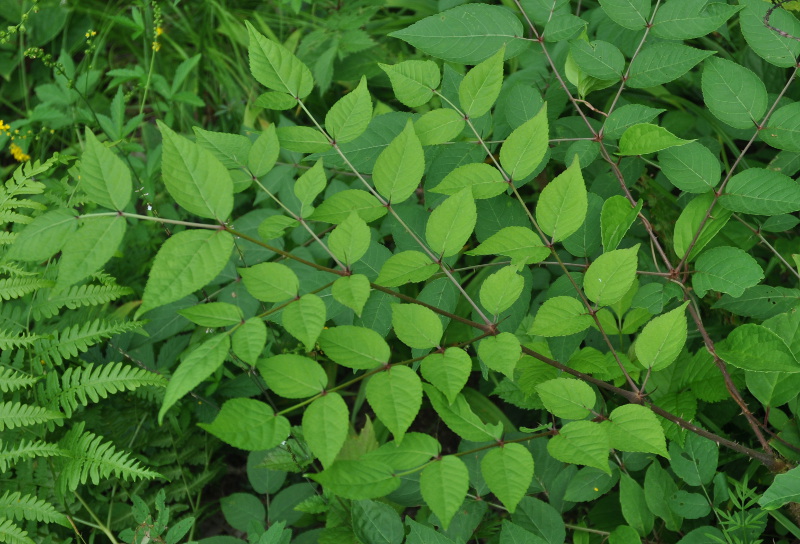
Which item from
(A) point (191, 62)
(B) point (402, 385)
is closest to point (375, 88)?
(A) point (191, 62)

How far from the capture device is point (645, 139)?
120 cm

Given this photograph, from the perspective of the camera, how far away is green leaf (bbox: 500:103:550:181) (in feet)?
3.63

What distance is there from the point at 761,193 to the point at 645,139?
27 centimetres

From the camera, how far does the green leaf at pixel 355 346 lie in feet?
3.27

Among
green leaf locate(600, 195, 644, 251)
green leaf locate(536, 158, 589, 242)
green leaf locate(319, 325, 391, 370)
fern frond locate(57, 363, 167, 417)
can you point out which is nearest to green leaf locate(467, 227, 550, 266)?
green leaf locate(536, 158, 589, 242)

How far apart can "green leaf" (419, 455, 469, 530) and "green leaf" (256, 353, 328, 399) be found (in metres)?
0.22

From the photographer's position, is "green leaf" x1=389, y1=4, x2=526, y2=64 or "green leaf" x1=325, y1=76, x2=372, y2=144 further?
"green leaf" x1=389, y1=4, x2=526, y2=64

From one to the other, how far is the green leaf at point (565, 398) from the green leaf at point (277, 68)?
2.22ft

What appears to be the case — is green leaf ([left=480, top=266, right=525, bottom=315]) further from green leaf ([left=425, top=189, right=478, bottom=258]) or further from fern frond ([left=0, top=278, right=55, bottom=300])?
fern frond ([left=0, top=278, right=55, bottom=300])

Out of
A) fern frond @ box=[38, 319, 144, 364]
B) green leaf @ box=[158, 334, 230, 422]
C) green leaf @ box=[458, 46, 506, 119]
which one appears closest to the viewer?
green leaf @ box=[158, 334, 230, 422]

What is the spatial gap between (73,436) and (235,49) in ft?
6.08

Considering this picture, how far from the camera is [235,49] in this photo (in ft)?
9.25


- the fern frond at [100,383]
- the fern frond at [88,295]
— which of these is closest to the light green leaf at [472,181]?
the fern frond at [100,383]

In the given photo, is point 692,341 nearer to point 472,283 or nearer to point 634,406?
point 472,283
